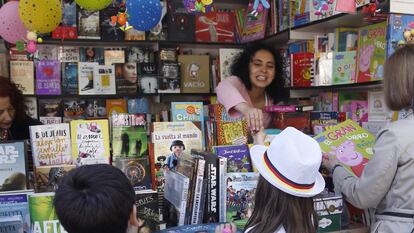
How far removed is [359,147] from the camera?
1955 millimetres

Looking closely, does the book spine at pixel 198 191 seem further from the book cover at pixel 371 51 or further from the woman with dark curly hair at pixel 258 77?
the book cover at pixel 371 51

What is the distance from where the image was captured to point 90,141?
5.92 feet

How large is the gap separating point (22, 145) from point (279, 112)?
5.31 ft

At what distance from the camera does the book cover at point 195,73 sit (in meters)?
4.10

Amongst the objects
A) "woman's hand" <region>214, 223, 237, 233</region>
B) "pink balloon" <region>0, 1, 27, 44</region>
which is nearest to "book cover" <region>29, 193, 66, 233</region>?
"woman's hand" <region>214, 223, 237, 233</region>

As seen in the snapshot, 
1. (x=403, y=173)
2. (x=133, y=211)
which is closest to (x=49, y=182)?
(x=133, y=211)

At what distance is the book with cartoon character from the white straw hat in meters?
0.56

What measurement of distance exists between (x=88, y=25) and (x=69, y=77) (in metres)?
0.53

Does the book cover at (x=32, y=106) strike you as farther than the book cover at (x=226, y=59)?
No

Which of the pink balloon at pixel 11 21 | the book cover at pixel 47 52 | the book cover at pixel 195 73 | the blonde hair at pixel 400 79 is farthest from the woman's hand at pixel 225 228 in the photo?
the book cover at pixel 47 52

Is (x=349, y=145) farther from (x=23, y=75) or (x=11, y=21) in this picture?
(x=23, y=75)

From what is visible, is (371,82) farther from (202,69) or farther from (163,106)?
(163,106)

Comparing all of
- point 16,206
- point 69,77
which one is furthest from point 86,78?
point 16,206

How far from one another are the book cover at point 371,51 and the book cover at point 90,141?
5.49 feet
